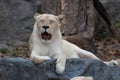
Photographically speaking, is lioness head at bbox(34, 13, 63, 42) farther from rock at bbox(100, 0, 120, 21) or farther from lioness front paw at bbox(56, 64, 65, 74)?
rock at bbox(100, 0, 120, 21)

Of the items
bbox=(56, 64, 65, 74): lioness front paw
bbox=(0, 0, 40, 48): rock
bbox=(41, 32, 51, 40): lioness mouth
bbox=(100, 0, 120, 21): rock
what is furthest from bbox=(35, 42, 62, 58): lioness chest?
bbox=(100, 0, 120, 21): rock

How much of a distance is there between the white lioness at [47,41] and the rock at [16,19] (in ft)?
18.0

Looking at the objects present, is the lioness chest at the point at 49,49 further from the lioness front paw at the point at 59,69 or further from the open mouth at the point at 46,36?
the lioness front paw at the point at 59,69

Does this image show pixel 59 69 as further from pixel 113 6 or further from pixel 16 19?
pixel 113 6

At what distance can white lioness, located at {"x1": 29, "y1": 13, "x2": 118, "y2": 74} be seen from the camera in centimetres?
823

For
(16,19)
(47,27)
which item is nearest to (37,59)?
(47,27)

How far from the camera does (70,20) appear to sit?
11359mm

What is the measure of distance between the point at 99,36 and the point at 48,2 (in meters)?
3.68

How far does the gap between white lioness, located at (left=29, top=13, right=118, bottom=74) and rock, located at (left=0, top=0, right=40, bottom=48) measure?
5484mm

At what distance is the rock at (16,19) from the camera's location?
46.6ft

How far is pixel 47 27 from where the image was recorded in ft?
26.7

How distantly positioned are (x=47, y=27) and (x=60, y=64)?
0.62m

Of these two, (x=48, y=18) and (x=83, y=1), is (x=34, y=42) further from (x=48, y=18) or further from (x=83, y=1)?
(x=83, y=1)

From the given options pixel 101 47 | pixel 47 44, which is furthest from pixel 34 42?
pixel 101 47
